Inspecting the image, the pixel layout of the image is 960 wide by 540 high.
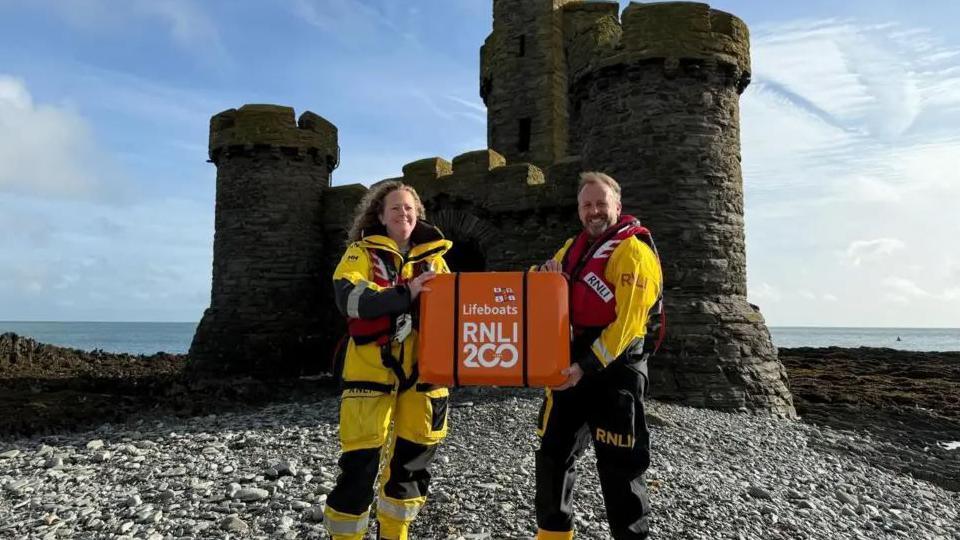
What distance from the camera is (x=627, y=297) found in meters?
3.00

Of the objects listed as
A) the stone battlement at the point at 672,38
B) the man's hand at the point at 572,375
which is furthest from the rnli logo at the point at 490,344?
the stone battlement at the point at 672,38

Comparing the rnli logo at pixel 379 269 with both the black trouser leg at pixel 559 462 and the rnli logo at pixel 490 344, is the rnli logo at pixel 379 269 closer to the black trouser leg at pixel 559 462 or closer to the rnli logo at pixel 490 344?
the rnli logo at pixel 490 344

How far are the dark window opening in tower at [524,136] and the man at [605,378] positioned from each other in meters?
13.2

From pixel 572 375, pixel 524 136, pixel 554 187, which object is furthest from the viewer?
pixel 524 136

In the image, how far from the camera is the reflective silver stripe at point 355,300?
2982mm

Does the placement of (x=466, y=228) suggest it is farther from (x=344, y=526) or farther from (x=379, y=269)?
(x=344, y=526)

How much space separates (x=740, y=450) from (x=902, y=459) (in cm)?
373

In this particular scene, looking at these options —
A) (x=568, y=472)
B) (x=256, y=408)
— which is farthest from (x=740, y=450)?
(x=256, y=408)

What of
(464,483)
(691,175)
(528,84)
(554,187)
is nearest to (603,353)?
(464,483)

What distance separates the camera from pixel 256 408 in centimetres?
1082

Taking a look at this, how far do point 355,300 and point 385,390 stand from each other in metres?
0.50

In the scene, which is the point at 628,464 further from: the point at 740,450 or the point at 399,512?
the point at 740,450

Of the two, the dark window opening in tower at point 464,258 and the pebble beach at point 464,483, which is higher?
the dark window opening in tower at point 464,258

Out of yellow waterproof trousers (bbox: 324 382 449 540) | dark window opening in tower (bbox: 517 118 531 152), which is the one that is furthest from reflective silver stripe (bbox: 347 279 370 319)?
dark window opening in tower (bbox: 517 118 531 152)
